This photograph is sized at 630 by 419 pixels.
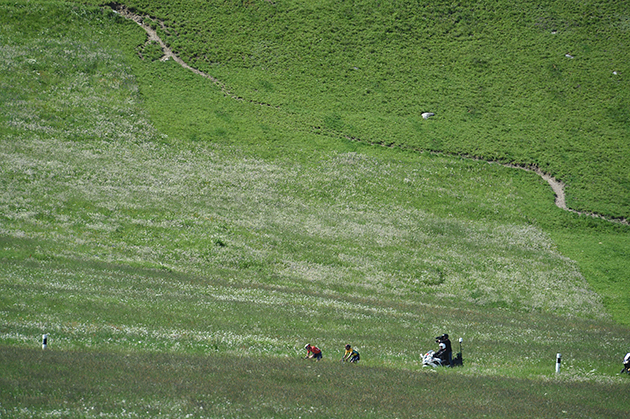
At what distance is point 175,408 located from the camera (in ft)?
48.5

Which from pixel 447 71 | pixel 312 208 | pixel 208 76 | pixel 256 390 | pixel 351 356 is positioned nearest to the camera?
pixel 256 390

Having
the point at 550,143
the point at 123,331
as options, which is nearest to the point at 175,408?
the point at 123,331

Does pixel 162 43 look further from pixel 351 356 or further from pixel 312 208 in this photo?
pixel 351 356

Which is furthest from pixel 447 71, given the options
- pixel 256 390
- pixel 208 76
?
pixel 256 390

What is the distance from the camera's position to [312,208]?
5762cm

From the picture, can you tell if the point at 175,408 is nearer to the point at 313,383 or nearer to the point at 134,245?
→ the point at 313,383

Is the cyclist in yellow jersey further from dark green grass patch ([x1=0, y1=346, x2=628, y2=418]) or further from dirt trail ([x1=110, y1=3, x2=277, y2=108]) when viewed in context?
dirt trail ([x1=110, y1=3, x2=277, y2=108])

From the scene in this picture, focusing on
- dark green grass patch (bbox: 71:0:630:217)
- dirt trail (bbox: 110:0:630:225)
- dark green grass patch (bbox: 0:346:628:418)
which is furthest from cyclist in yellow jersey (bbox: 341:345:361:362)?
dark green grass patch (bbox: 71:0:630:217)

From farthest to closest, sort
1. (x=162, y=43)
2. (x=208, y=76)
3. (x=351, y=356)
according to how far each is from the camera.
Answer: (x=162, y=43)
(x=208, y=76)
(x=351, y=356)

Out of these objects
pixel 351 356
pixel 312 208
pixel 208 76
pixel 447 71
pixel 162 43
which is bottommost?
pixel 351 356

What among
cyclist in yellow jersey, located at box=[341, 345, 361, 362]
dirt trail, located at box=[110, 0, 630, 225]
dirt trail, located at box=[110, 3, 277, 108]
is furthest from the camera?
dirt trail, located at box=[110, 3, 277, 108]

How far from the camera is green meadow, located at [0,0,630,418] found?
65.5ft

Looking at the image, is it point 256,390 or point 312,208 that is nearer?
point 256,390

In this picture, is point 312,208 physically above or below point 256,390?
above
